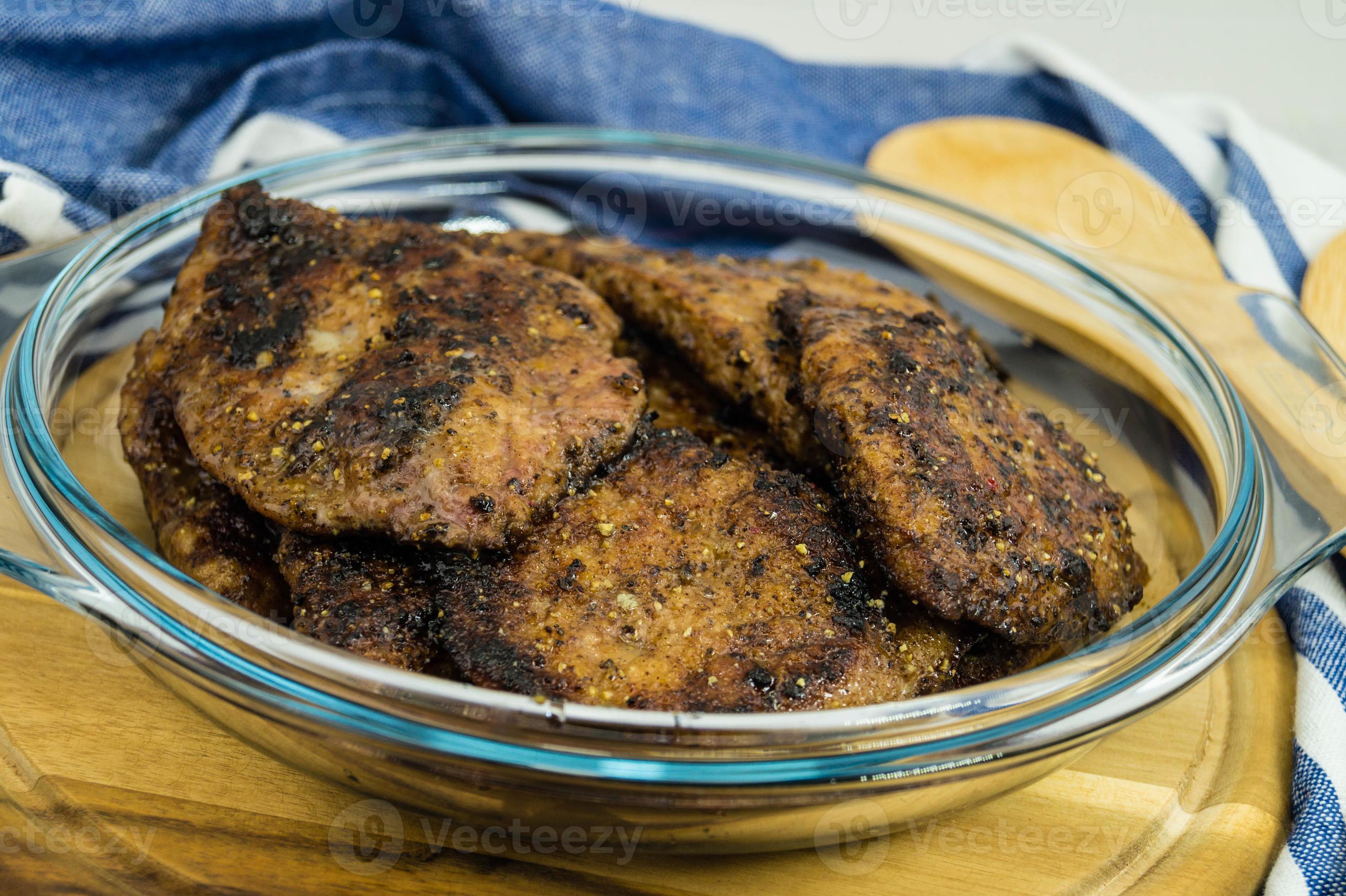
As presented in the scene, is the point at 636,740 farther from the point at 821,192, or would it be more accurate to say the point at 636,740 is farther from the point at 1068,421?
the point at 821,192

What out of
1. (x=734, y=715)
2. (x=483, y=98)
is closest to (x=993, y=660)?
(x=734, y=715)

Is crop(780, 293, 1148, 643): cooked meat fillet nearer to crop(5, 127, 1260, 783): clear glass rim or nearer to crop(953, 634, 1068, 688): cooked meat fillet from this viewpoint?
crop(953, 634, 1068, 688): cooked meat fillet

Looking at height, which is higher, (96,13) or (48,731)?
(96,13)

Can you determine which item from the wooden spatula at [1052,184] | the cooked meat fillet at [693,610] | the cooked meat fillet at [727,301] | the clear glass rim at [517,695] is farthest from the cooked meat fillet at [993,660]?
the wooden spatula at [1052,184]

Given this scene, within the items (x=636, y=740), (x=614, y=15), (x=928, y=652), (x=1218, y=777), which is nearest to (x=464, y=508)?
(x=636, y=740)

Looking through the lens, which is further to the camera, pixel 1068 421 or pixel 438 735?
pixel 1068 421

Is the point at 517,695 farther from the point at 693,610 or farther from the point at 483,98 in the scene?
the point at 483,98

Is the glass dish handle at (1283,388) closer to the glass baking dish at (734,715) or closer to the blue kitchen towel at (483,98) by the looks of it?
the glass baking dish at (734,715)
